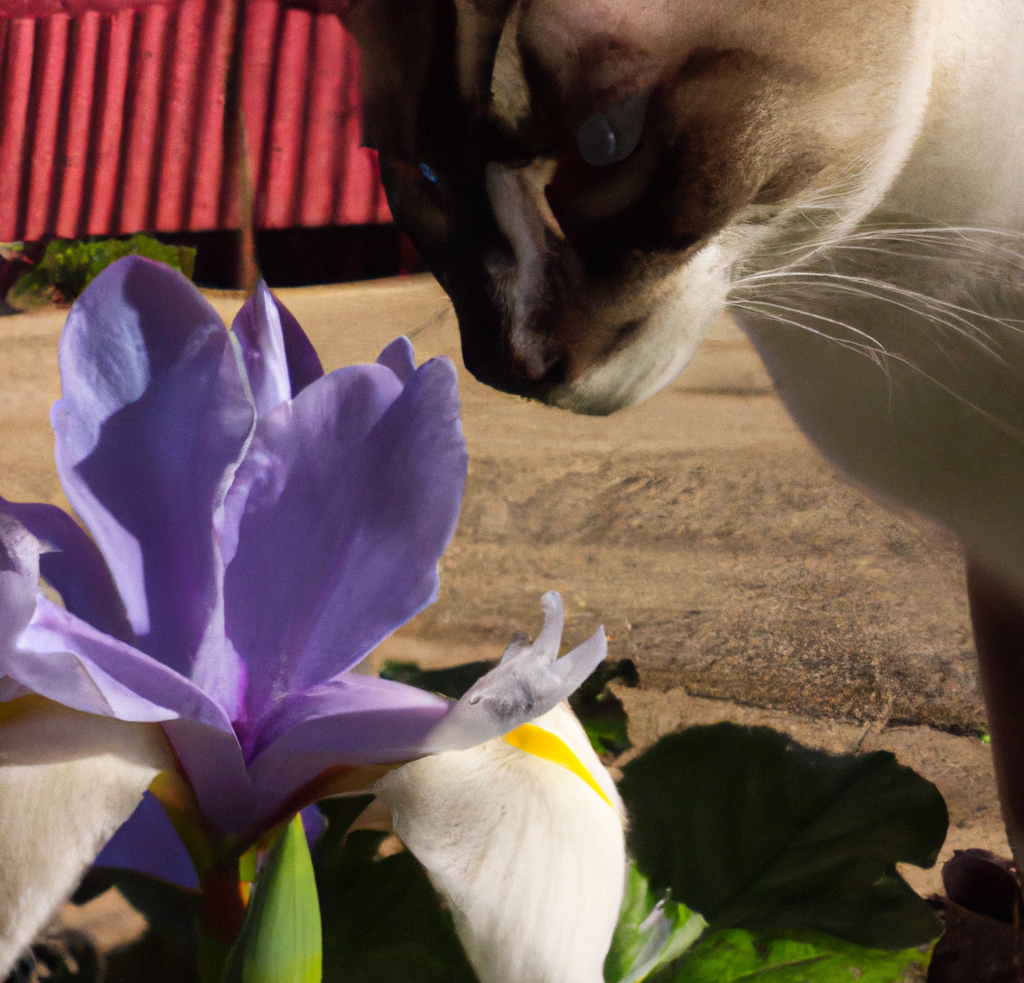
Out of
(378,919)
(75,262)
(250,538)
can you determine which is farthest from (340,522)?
(75,262)

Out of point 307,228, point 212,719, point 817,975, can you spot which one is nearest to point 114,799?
point 212,719

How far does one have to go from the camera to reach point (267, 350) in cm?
16

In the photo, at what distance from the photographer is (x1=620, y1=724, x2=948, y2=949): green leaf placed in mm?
255

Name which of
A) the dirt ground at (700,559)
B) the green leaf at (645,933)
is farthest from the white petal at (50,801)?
the dirt ground at (700,559)

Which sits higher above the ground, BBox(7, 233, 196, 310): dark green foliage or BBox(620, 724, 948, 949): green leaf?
BBox(7, 233, 196, 310): dark green foliage

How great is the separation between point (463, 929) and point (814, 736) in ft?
0.87

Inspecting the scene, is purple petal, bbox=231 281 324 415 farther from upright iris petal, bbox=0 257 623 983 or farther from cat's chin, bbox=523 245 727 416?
cat's chin, bbox=523 245 727 416

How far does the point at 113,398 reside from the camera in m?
0.14

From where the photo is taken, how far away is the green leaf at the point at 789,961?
237 millimetres

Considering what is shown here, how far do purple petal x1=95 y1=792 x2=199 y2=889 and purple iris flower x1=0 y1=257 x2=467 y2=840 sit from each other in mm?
39

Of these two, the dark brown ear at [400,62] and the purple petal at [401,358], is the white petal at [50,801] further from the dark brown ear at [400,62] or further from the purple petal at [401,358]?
the dark brown ear at [400,62]

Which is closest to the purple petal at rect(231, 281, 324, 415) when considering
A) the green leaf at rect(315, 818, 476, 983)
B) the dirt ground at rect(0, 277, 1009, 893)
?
the green leaf at rect(315, 818, 476, 983)

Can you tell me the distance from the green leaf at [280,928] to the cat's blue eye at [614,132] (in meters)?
0.21

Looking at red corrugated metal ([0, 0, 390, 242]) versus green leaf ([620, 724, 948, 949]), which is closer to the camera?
green leaf ([620, 724, 948, 949])
